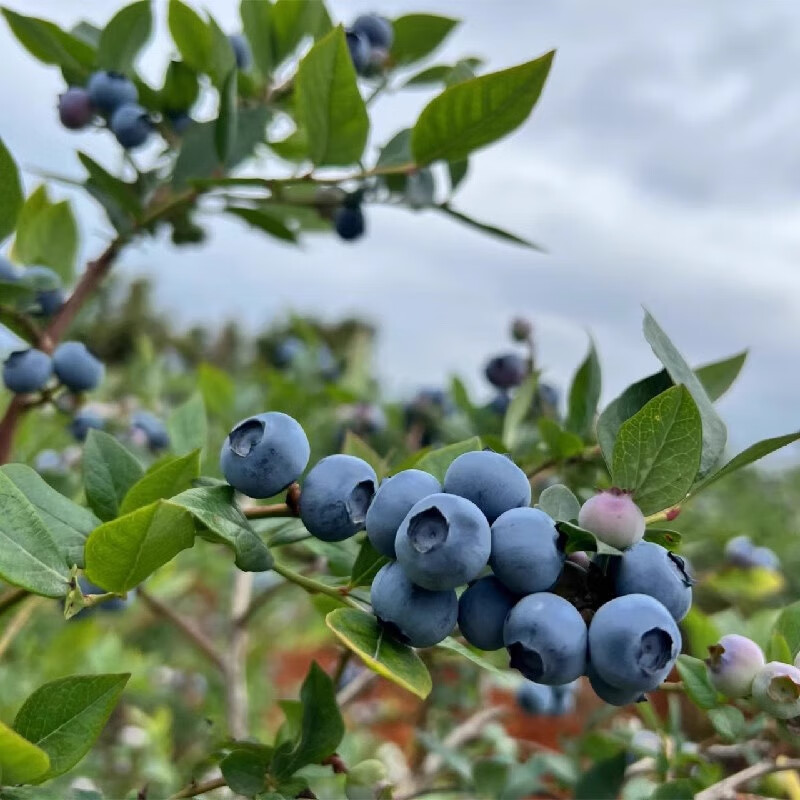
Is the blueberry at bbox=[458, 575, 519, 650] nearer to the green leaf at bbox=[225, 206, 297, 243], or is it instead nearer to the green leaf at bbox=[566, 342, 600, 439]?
the green leaf at bbox=[566, 342, 600, 439]

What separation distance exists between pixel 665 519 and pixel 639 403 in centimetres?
9

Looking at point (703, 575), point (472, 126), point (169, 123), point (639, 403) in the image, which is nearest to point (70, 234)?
point (169, 123)

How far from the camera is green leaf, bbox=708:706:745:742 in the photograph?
796mm

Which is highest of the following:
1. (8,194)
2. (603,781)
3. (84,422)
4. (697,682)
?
(8,194)

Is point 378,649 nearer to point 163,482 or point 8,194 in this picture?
point 163,482

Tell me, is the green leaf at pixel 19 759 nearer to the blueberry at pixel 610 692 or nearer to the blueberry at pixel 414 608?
the blueberry at pixel 414 608

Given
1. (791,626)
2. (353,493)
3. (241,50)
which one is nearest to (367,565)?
(353,493)

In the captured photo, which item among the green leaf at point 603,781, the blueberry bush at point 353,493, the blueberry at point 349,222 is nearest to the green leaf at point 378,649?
the blueberry bush at point 353,493

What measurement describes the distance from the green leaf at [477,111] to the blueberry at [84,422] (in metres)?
0.59

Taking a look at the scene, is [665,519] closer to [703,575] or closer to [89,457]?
[89,457]

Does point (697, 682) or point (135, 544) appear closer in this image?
point (135, 544)

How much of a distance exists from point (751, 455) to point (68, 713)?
504mm

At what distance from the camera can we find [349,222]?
3.85 ft

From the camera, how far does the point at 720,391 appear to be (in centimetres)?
81
